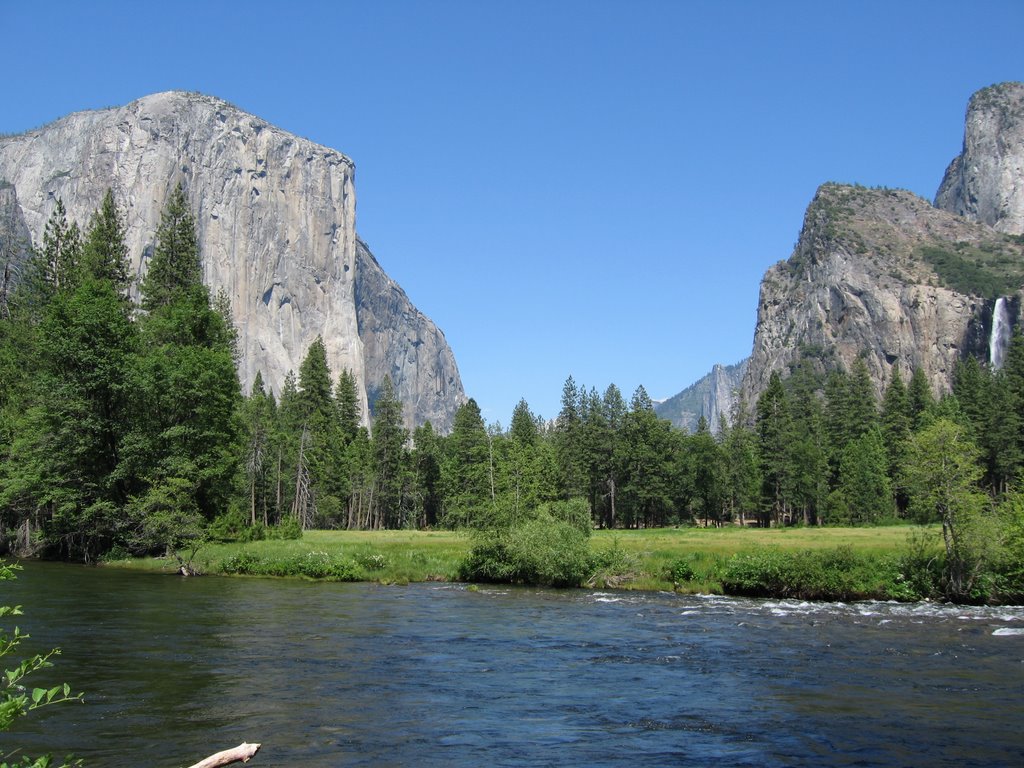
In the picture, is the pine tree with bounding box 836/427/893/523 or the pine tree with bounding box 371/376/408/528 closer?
the pine tree with bounding box 836/427/893/523

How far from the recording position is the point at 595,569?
1519 inches

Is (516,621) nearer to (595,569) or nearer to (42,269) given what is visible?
(595,569)

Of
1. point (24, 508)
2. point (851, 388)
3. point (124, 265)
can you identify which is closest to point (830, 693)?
point (24, 508)

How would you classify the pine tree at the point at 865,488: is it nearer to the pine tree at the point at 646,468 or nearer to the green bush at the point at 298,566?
the pine tree at the point at 646,468

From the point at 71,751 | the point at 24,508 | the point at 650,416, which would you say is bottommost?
the point at 71,751

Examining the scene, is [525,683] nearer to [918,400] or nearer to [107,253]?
[107,253]

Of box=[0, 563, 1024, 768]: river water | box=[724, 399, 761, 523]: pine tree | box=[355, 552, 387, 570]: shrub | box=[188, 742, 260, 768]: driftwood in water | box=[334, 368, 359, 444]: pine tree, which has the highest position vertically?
box=[334, 368, 359, 444]: pine tree

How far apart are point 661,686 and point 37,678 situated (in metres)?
13.3

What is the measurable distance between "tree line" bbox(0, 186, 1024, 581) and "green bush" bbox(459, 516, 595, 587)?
1382 millimetres

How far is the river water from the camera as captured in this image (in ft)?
43.8

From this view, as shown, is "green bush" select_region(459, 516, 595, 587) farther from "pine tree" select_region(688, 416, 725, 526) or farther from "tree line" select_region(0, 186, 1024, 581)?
"pine tree" select_region(688, 416, 725, 526)

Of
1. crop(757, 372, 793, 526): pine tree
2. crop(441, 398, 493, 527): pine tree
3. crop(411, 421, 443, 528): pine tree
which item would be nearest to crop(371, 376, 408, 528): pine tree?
crop(411, 421, 443, 528): pine tree

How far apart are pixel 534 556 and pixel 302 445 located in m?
55.7

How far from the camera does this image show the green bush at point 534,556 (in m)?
38.0
